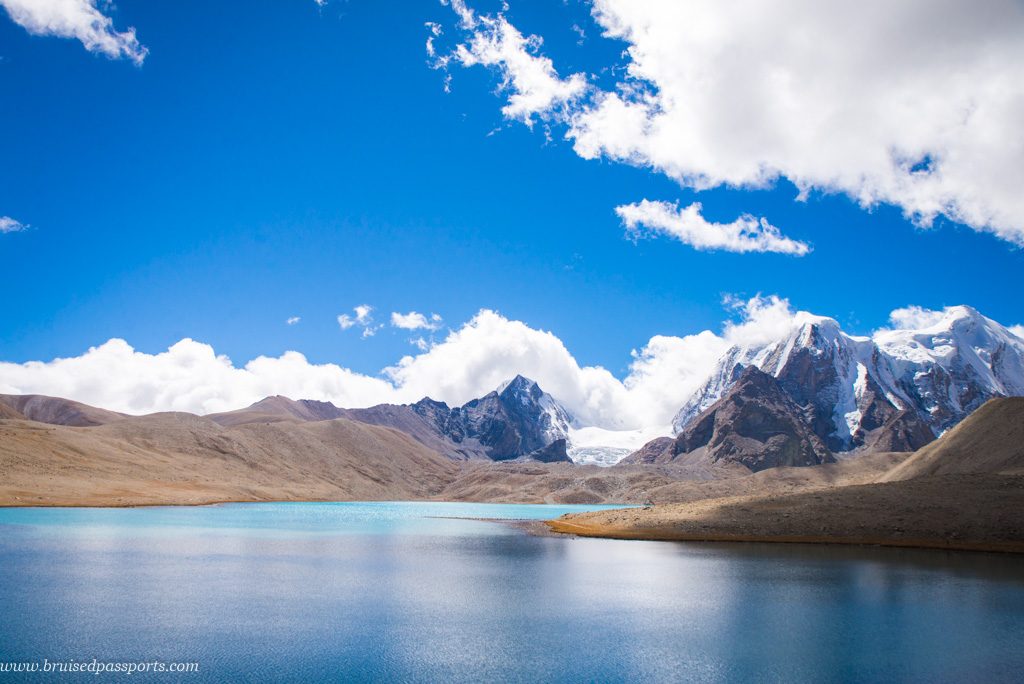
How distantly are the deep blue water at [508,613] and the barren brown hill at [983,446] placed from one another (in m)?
38.5

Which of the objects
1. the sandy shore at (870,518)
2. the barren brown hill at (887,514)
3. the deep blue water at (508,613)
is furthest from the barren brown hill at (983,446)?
the deep blue water at (508,613)

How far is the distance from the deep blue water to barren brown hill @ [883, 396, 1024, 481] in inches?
1514

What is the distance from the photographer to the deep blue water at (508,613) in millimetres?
28281

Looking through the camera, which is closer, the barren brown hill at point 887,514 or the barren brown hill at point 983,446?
the barren brown hill at point 887,514

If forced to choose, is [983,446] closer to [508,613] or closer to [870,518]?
[870,518]

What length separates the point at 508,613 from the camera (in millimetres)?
38219

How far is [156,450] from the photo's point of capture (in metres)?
196

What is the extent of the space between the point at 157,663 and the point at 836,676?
24.4 metres

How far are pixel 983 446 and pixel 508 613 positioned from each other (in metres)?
91.5

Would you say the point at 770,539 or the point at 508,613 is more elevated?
the point at 770,539

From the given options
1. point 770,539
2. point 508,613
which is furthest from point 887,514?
point 508,613

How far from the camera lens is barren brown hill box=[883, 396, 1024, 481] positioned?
9806 centimetres

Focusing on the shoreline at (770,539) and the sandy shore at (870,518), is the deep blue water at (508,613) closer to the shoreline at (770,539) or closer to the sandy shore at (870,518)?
the shoreline at (770,539)

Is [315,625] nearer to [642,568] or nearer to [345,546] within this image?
[642,568]
